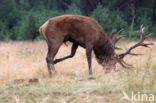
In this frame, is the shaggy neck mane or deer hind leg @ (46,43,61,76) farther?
the shaggy neck mane

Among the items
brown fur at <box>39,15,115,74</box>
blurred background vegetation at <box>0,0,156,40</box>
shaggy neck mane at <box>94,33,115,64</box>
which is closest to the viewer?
brown fur at <box>39,15,115,74</box>

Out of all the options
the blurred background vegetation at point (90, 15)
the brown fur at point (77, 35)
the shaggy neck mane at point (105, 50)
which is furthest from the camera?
the blurred background vegetation at point (90, 15)

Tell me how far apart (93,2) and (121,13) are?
307 centimetres

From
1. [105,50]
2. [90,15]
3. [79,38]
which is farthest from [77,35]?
[90,15]

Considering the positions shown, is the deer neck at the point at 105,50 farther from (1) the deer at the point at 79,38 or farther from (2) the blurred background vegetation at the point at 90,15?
(2) the blurred background vegetation at the point at 90,15

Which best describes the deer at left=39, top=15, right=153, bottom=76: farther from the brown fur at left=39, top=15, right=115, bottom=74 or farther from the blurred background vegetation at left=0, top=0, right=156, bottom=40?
the blurred background vegetation at left=0, top=0, right=156, bottom=40

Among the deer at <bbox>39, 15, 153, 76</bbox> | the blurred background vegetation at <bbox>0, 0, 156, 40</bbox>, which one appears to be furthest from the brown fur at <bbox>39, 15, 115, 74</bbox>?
the blurred background vegetation at <bbox>0, 0, 156, 40</bbox>

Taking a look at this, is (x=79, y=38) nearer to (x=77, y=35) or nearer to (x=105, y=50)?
(x=77, y=35)

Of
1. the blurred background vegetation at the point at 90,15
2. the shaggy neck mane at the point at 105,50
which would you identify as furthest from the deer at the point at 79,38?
the blurred background vegetation at the point at 90,15

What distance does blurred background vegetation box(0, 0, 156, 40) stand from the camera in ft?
95.7

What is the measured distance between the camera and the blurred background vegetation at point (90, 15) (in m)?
29.2

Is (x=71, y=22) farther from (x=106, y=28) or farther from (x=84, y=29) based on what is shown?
(x=106, y=28)

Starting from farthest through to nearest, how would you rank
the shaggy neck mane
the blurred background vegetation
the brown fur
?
the blurred background vegetation → the shaggy neck mane → the brown fur

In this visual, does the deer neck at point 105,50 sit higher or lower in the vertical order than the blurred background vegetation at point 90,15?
lower
